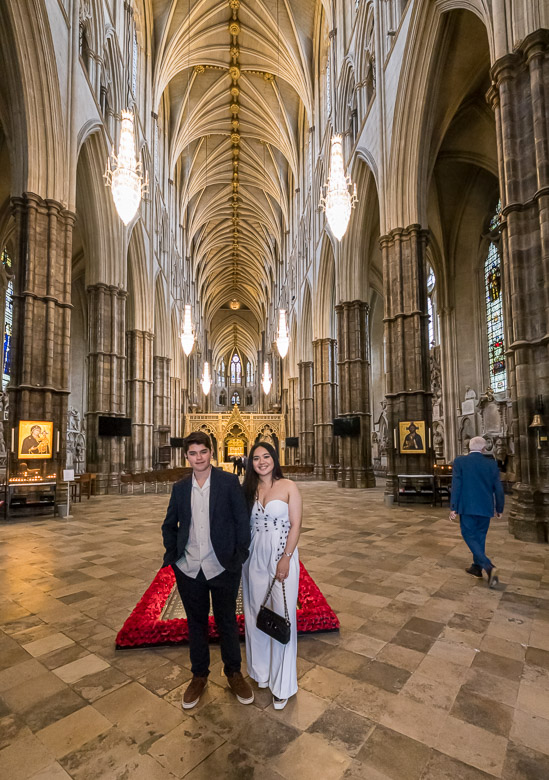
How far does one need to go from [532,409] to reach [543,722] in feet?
18.6

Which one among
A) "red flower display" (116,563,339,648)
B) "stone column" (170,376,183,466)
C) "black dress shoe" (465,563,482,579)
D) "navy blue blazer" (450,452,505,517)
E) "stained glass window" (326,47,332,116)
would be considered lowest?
"black dress shoe" (465,563,482,579)

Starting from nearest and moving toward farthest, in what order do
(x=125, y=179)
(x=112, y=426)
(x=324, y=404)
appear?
(x=125, y=179) < (x=112, y=426) < (x=324, y=404)

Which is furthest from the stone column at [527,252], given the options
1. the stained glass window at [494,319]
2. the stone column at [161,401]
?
the stone column at [161,401]

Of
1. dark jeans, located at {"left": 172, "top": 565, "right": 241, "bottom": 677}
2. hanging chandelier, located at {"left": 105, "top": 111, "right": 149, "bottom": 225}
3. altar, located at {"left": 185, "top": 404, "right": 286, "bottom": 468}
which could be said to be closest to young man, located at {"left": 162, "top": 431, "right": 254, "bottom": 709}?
dark jeans, located at {"left": 172, "top": 565, "right": 241, "bottom": 677}

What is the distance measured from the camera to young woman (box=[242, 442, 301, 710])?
97.8 inches

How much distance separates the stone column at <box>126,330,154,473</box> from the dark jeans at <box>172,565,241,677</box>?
18.3 m

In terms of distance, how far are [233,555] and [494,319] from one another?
19414 mm

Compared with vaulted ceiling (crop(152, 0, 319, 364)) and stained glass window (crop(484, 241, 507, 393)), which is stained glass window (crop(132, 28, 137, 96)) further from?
stained glass window (crop(484, 241, 507, 393))

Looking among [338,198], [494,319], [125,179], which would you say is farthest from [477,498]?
[494,319]

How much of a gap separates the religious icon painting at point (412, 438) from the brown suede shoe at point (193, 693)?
9.79 m

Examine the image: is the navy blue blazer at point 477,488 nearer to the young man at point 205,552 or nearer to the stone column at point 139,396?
the young man at point 205,552

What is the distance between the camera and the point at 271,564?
8.33ft

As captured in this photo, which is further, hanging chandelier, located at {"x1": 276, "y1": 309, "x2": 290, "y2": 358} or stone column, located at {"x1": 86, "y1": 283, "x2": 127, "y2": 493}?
hanging chandelier, located at {"x1": 276, "y1": 309, "x2": 290, "y2": 358}

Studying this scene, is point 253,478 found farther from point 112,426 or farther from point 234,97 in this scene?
point 234,97
